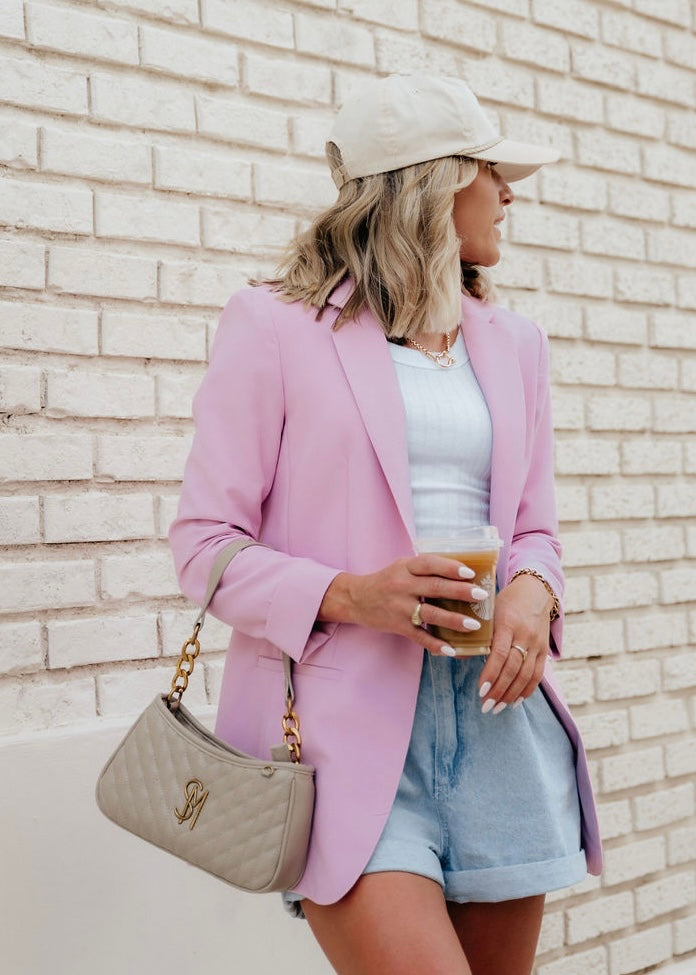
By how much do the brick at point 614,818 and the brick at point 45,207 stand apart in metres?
2.09

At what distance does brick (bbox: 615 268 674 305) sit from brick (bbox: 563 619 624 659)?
3.12ft

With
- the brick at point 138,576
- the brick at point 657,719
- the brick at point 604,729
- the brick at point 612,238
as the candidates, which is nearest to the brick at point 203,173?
the brick at point 138,576

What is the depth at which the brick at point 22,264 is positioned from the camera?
92.8 inches

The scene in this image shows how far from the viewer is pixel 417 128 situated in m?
1.73

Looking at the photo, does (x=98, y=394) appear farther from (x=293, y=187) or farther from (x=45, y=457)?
(x=293, y=187)

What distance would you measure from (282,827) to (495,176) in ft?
3.40

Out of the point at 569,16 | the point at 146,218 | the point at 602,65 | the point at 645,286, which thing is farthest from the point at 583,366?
the point at 146,218

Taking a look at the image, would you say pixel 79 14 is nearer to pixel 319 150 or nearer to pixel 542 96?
pixel 319 150

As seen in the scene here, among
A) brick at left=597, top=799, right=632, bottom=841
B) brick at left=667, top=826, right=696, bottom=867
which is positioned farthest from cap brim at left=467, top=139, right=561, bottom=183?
brick at left=667, top=826, right=696, bottom=867

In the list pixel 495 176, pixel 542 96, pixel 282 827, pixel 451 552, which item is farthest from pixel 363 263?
pixel 542 96

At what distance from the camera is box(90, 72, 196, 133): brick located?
2492 millimetres

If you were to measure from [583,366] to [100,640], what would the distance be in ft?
5.38

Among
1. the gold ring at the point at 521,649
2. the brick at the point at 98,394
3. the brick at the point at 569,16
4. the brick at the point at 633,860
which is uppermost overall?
the brick at the point at 569,16

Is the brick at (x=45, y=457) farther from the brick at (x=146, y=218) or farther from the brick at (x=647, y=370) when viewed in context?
the brick at (x=647, y=370)
